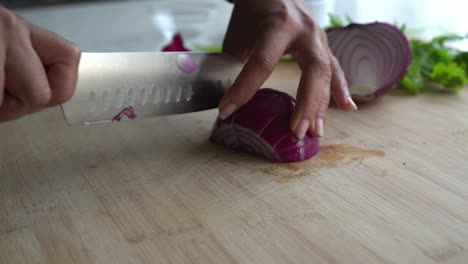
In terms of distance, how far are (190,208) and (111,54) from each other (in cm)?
32

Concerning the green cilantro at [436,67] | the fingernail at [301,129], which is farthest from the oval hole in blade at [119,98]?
the green cilantro at [436,67]

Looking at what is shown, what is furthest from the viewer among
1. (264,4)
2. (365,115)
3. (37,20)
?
(37,20)

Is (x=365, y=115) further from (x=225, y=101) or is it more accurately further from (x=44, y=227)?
(x=44, y=227)

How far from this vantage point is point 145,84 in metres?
1.00

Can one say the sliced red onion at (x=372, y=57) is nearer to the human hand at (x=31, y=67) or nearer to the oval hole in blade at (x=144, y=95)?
the oval hole in blade at (x=144, y=95)

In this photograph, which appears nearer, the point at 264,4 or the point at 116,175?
the point at 116,175

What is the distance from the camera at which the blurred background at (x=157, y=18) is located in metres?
2.03

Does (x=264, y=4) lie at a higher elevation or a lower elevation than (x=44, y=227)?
higher

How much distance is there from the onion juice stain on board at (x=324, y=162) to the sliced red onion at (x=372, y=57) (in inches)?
12.2

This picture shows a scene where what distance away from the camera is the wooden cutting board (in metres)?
0.79

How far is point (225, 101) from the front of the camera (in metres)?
1.04

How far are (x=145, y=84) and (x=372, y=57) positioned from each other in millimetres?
728

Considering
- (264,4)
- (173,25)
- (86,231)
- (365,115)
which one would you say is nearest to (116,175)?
(86,231)

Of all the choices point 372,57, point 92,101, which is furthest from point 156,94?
point 372,57
